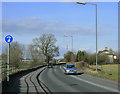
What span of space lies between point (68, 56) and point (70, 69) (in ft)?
224

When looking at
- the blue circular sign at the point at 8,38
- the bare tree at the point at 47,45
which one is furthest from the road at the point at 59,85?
the bare tree at the point at 47,45

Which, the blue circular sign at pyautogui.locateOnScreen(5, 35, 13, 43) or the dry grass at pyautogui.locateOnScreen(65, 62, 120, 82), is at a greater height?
the blue circular sign at pyautogui.locateOnScreen(5, 35, 13, 43)

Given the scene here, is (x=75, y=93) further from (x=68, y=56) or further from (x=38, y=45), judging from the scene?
(x=68, y=56)

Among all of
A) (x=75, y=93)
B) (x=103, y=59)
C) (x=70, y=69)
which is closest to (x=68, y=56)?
(x=103, y=59)

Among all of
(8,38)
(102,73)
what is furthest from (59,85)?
(102,73)

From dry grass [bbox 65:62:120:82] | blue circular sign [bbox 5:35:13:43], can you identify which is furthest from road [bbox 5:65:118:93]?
blue circular sign [bbox 5:35:13:43]

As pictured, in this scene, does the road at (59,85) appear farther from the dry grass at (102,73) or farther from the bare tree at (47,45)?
the bare tree at (47,45)

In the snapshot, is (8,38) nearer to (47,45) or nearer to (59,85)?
(59,85)

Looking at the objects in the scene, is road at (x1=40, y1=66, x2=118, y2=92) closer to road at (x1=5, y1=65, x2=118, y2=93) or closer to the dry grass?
road at (x1=5, y1=65, x2=118, y2=93)

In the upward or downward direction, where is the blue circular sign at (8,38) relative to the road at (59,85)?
upward

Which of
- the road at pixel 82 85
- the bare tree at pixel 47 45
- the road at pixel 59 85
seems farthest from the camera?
the bare tree at pixel 47 45

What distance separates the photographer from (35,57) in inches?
1741

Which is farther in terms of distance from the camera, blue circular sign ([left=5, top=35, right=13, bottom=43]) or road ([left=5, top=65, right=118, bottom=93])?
blue circular sign ([left=5, top=35, right=13, bottom=43])

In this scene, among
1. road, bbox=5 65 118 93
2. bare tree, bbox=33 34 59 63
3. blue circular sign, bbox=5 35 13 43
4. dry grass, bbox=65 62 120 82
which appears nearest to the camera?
road, bbox=5 65 118 93
